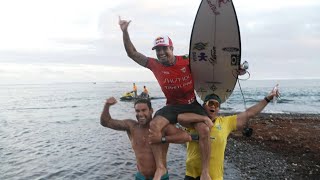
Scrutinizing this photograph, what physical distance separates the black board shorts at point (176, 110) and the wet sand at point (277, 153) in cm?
788

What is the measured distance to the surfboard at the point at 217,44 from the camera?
25.2ft

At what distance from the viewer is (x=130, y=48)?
606 cm

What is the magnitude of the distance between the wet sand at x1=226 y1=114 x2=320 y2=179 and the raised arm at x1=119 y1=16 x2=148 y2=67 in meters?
8.63

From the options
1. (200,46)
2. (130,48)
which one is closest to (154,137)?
(130,48)

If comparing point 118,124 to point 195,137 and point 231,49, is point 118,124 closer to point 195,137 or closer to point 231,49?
point 195,137

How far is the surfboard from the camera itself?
25.2ft

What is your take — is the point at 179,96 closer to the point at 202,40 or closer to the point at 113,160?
the point at 202,40

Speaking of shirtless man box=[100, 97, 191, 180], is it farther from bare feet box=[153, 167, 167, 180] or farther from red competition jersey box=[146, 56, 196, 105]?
red competition jersey box=[146, 56, 196, 105]

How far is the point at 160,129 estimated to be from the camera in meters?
5.86

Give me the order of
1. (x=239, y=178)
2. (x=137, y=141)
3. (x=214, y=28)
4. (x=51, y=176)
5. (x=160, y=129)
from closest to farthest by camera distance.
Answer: (x=160, y=129) → (x=137, y=141) → (x=214, y=28) → (x=239, y=178) → (x=51, y=176)

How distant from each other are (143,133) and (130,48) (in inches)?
59.8

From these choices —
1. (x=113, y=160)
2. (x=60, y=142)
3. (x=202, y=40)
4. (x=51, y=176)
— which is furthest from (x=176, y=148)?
(x=202, y=40)

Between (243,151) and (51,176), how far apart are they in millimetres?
8905

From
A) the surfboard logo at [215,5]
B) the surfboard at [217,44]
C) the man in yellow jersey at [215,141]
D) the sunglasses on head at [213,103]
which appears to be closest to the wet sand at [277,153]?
the surfboard at [217,44]
